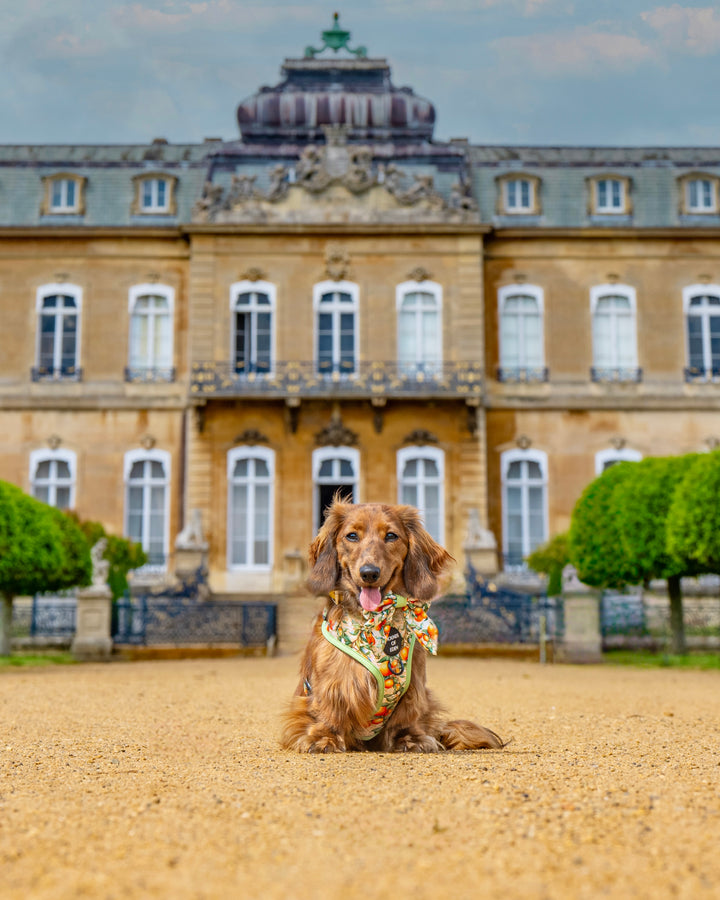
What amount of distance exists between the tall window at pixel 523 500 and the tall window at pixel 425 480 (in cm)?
171

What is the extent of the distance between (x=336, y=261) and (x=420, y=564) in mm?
20024

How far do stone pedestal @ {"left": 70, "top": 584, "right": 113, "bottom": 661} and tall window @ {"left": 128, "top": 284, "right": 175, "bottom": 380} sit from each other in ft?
31.6

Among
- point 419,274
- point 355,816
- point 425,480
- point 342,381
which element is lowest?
point 355,816

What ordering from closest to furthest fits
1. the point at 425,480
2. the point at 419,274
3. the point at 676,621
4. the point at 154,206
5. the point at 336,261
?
the point at 676,621, the point at 425,480, the point at 419,274, the point at 336,261, the point at 154,206

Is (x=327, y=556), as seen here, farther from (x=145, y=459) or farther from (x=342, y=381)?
(x=145, y=459)

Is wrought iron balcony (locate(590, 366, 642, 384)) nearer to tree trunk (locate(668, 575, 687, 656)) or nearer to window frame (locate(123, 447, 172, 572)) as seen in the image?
tree trunk (locate(668, 575, 687, 656))

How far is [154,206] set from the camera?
1019 inches

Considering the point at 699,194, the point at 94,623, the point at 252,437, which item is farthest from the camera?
the point at 699,194

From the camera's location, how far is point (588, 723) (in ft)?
24.7

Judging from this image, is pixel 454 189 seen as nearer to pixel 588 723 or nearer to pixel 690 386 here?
pixel 690 386

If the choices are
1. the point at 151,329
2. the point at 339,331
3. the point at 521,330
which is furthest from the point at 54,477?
the point at 521,330

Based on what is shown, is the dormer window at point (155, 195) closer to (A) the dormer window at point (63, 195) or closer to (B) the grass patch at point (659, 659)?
(A) the dormer window at point (63, 195)

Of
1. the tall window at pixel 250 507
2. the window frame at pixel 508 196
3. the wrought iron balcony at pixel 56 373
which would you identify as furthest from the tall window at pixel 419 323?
the wrought iron balcony at pixel 56 373

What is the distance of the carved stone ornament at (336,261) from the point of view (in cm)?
2466
